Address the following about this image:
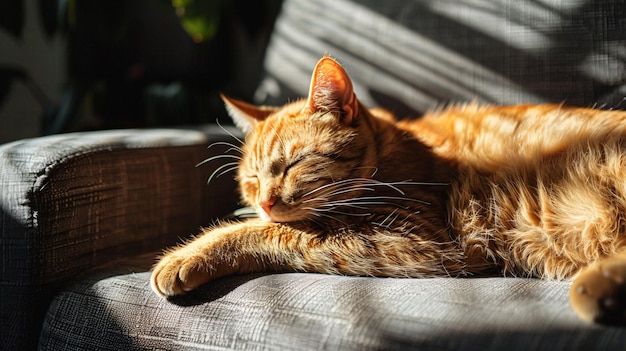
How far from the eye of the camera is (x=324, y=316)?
3.08 ft

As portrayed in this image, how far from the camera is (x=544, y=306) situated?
2.96ft

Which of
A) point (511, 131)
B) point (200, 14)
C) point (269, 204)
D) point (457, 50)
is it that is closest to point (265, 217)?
point (269, 204)

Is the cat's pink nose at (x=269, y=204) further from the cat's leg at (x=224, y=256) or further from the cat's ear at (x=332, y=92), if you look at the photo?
the cat's ear at (x=332, y=92)

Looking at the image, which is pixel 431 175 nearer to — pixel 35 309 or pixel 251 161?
pixel 251 161

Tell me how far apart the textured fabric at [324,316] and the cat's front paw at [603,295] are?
0.02m

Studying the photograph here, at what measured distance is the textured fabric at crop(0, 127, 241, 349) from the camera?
122 cm

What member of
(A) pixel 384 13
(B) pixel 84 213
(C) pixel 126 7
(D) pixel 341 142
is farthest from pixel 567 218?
(C) pixel 126 7

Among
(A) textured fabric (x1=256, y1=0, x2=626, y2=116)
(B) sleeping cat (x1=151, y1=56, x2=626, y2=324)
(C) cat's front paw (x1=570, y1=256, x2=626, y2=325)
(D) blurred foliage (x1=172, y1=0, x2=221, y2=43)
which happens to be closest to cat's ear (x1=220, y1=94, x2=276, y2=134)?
(B) sleeping cat (x1=151, y1=56, x2=626, y2=324)

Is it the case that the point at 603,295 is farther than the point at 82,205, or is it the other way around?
the point at 82,205

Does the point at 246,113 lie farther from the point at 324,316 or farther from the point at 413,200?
the point at 324,316

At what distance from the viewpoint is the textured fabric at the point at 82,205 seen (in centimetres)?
122

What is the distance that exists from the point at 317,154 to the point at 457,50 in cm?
66

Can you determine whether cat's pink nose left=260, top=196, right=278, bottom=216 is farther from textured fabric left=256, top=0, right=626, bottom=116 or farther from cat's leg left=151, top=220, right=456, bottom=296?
textured fabric left=256, top=0, right=626, bottom=116

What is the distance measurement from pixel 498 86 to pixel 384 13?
417 mm
